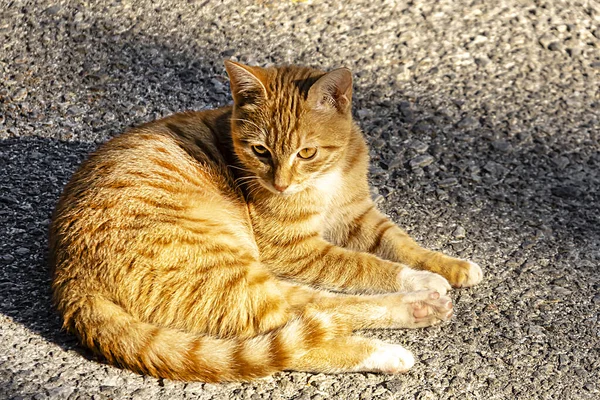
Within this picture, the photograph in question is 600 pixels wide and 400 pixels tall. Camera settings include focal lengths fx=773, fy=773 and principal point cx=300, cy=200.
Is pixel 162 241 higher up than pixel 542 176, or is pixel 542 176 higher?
pixel 162 241

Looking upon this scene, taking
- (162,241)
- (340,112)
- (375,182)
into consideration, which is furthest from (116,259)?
(375,182)

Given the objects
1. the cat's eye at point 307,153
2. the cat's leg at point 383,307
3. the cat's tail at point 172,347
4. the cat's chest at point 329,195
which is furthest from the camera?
the cat's chest at point 329,195

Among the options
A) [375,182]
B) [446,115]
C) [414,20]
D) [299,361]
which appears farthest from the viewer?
[414,20]

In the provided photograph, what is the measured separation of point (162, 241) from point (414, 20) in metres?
3.28

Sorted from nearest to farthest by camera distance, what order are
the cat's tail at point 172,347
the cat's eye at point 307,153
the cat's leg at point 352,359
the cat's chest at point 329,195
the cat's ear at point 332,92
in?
the cat's tail at point 172,347 < the cat's leg at point 352,359 < the cat's ear at point 332,92 < the cat's eye at point 307,153 < the cat's chest at point 329,195

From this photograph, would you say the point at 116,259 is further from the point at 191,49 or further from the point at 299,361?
the point at 191,49

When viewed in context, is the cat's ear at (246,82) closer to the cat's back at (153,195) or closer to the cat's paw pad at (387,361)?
the cat's back at (153,195)

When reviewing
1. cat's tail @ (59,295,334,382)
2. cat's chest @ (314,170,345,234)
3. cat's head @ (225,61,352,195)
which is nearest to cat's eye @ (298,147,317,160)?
cat's head @ (225,61,352,195)

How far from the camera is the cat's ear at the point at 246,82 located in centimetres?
380

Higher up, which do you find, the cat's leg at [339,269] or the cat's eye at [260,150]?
the cat's eye at [260,150]

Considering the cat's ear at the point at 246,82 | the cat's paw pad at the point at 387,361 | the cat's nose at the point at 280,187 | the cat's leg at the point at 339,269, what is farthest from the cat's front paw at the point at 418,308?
the cat's ear at the point at 246,82

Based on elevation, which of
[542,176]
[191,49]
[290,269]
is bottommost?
[542,176]

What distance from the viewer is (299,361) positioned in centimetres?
334

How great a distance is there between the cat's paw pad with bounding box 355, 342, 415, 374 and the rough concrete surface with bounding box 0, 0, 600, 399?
50mm
